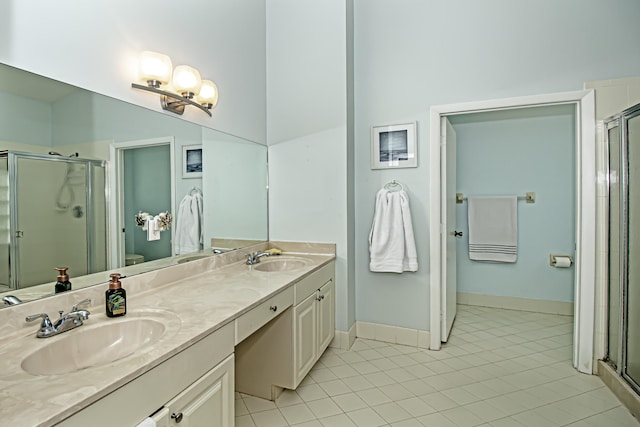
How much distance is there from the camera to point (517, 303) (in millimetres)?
3578

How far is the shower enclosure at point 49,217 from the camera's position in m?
1.17

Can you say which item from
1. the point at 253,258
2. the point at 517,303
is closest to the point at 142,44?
the point at 253,258

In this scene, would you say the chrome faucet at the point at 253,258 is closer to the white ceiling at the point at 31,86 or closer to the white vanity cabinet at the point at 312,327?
the white vanity cabinet at the point at 312,327

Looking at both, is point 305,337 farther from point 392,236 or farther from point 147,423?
point 147,423

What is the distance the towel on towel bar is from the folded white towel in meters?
1.47

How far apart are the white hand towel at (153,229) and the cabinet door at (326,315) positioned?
3.65 feet

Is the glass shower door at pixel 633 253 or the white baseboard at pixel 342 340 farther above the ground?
the glass shower door at pixel 633 253

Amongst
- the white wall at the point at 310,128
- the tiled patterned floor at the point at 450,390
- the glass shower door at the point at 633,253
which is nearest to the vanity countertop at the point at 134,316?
the white wall at the point at 310,128

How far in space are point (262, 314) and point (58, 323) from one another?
0.77 meters

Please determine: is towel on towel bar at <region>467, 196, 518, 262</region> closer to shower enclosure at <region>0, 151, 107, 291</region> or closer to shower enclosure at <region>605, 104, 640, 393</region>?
shower enclosure at <region>605, 104, 640, 393</region>

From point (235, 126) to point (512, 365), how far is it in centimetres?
263

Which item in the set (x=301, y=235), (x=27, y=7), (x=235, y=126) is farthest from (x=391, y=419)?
(x=27, y=7)

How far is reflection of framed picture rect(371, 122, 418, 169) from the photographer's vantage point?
2.66 metres

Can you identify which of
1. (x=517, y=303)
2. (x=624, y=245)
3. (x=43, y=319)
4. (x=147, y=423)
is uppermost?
(x=624, y=245)
